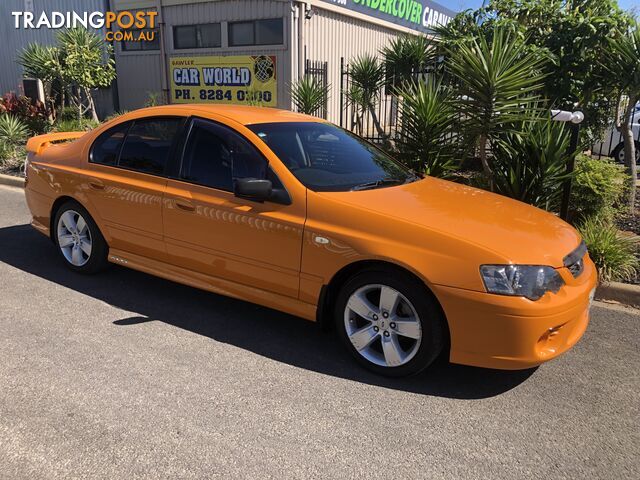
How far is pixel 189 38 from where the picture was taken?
15.8m

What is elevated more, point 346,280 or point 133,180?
point 133,180

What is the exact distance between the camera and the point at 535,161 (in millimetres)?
5891

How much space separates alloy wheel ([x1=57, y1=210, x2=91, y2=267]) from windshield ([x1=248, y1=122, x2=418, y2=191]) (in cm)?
204

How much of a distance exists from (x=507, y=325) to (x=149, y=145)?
3.15m

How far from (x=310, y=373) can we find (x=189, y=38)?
14448 millimetres

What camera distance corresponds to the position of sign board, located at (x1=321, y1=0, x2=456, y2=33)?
53.0ft

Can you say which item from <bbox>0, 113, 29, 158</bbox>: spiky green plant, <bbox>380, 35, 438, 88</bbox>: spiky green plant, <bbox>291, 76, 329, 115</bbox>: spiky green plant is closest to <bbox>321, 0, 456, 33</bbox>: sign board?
<bbox>380, 35, 438, 88</bbox>: spiky green plant

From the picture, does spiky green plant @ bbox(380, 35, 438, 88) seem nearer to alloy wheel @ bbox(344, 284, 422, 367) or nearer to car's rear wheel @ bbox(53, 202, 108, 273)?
car's rear wheel @ bbox(53, 202, 108, 273)

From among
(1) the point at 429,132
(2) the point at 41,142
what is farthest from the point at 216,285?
(1) the point at 429,132

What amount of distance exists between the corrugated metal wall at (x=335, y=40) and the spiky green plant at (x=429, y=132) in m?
7.52

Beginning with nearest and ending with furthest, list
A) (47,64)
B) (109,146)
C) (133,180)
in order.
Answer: (133,180), (109,146), (47,64)

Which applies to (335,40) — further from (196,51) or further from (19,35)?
(19,35)

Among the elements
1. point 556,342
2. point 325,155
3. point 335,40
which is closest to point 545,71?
point 325,155

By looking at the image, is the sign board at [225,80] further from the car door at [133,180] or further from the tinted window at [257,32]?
the car door at [133,180]
